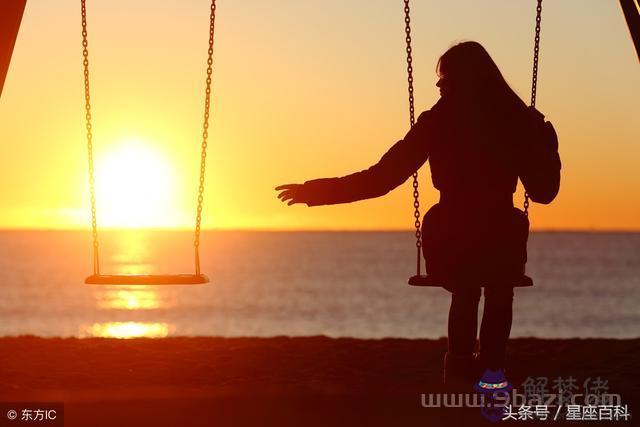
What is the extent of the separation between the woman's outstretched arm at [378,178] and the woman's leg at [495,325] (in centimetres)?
85

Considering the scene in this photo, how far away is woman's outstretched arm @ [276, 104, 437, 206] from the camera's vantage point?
740 cm

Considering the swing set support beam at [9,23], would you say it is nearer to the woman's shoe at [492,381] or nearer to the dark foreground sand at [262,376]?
the dark foreground sand at [262,376]

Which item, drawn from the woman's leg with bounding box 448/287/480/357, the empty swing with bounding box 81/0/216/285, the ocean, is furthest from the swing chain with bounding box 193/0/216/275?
the ocean

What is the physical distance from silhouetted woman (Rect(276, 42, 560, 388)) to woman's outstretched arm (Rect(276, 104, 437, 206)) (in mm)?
65

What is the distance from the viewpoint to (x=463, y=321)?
743 centimetres

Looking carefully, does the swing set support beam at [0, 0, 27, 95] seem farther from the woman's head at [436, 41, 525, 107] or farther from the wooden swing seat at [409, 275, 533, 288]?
the wooden swing seat at [409, 275, 533, 288]

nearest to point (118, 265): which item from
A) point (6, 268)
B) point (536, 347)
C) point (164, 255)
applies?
point (6, 268)

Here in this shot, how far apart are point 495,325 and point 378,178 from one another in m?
1.09

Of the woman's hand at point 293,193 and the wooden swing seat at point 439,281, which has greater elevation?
the woman's hand at point 293,193

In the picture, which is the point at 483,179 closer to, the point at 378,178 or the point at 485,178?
the point at 485,178

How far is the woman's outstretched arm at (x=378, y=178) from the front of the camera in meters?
7.40

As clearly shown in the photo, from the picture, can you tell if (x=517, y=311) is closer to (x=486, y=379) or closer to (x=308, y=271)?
(x=308, y=271)

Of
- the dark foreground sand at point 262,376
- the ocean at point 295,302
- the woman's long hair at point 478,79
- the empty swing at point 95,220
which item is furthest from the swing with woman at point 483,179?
the ocean at point 295,302

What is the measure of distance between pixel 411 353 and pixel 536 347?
4.42 ft
